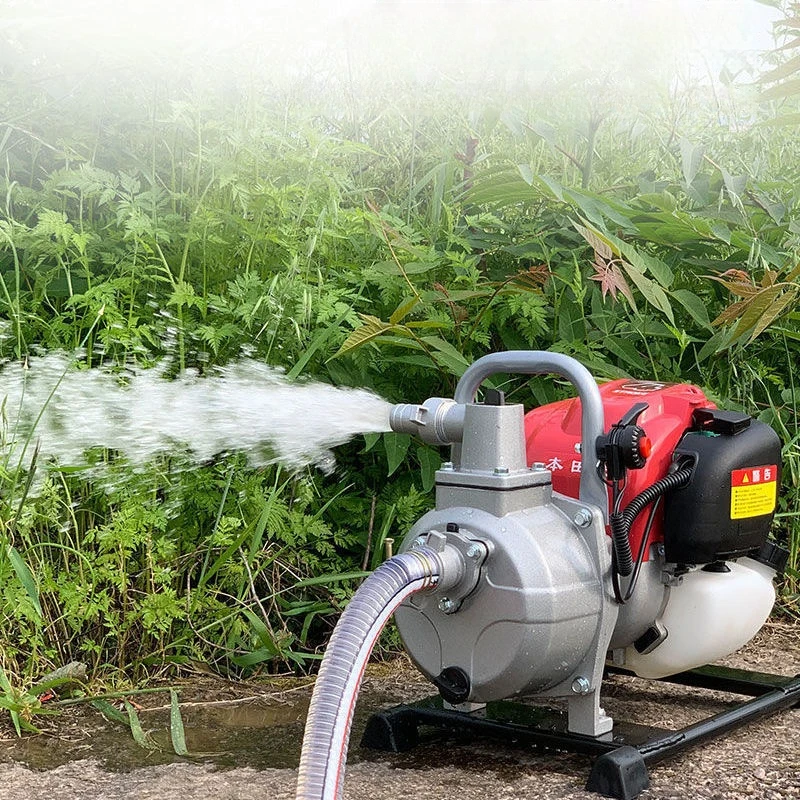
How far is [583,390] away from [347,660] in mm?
617

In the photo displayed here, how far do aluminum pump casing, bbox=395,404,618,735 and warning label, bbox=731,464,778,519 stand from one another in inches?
10.0

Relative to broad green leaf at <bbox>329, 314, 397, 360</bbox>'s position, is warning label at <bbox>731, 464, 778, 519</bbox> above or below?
below

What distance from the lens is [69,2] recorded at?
2.98 m

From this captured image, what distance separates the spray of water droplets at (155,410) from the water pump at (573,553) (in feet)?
1.53

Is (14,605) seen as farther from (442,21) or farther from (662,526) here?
(442,21)

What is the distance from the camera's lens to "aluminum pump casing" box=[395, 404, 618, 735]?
1797mm

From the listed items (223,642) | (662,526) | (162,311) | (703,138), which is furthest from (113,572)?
(703,138)

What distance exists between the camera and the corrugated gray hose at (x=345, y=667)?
57.6 inches

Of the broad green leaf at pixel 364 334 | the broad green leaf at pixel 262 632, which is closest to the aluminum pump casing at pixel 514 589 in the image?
the broad green leaf at pixel 364 334

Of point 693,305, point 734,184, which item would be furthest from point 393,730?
point 734,184

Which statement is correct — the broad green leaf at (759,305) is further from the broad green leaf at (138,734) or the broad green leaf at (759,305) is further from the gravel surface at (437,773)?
the broad green leaf at (138,734)

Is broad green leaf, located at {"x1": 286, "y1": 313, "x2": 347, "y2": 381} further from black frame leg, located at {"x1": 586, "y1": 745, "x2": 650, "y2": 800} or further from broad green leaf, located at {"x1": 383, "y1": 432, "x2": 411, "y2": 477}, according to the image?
black frame leg, located at {"x1": 586, "y1": 745, "x2": 650, "y2": 800}

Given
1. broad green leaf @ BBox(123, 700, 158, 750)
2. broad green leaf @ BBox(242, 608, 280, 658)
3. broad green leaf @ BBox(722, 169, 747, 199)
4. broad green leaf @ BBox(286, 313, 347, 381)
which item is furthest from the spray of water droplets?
broad green leaf @ BBox(722, 169, 747, 199)

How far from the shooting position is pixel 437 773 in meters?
1.96
